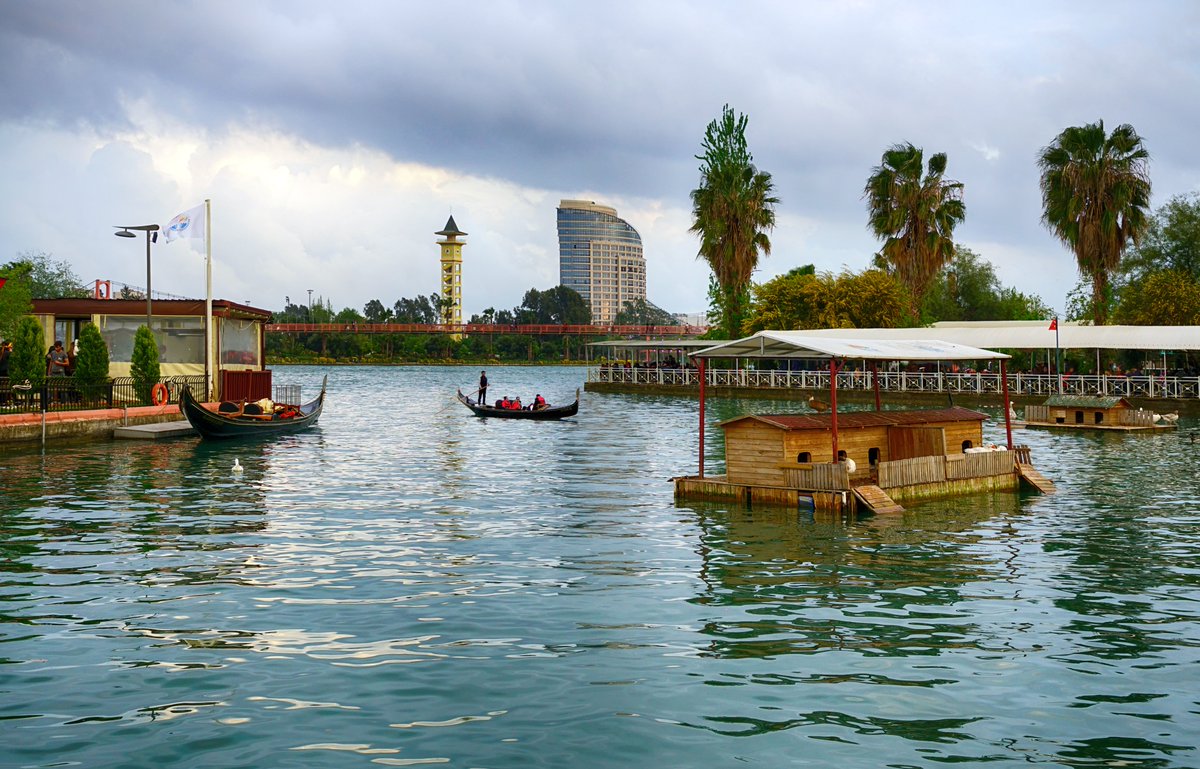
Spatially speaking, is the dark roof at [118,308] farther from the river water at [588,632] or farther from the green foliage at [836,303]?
the green foliage at [836,303]

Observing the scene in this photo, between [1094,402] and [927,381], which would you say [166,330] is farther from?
[927,381]

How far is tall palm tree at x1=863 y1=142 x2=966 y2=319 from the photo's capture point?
2916 inches

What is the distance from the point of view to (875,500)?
69.3 feet

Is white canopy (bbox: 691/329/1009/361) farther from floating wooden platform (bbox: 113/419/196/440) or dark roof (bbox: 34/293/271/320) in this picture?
dark roof (bbox: 34/293/271/320)

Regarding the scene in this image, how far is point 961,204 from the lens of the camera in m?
74.9

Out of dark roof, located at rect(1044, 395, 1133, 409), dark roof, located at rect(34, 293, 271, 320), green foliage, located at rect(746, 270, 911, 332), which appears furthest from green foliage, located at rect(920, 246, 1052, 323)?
dark roof, located at rect(34, 293, 271, 320)

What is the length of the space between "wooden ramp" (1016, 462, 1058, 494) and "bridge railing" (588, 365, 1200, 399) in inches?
948

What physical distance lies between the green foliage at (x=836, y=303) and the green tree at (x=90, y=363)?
1973 inches

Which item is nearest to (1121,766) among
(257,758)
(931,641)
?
(931,641)

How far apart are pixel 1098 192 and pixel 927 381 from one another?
14323mm

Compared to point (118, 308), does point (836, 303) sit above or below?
above

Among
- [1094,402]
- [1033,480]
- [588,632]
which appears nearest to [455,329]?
[1094,402]

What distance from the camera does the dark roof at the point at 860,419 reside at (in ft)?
72.6

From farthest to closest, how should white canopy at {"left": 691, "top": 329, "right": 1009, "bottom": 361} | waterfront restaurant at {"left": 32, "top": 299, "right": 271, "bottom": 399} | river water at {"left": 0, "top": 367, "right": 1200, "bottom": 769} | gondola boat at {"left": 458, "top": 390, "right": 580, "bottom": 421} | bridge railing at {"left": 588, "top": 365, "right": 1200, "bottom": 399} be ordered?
bridge railing at {"left": 588, "top": 365, "right": 1200, "bottom": 399} → gondola boat at {"left": 458, "top": 390, "right": 580, "bottom": 421} → waterfront restaurant at {"left": 32, "top": 299, "right": 271, "bottom": 399} → white canopy at {"left": 691, "top": 329, "right": 1009, "bottom": 361} → river water at {"left": 0, "top": 367, "right": 1200, "bottom": 769}
